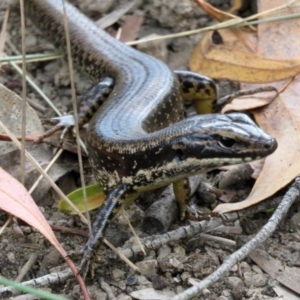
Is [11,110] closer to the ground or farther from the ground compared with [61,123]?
farther from the ground

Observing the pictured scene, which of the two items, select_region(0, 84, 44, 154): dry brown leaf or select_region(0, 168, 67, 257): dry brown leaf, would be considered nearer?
select_region(0, 168, 67, 257): dry brown leaf

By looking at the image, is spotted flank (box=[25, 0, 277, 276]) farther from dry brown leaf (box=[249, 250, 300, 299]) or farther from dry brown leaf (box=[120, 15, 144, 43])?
dry brown leaf (box=[249, 250, 300, 299])

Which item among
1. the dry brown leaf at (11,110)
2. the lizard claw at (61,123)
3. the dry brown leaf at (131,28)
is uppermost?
the dry brown leaf at (11,110)

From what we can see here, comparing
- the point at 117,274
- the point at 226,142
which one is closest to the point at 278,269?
the point at 226,142

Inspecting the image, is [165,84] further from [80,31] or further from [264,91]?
[80,31]

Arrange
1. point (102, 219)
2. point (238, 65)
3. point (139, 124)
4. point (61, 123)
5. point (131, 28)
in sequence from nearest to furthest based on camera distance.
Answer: point (102, 219) → point (139, 124) → point (61, 123) → point (238, 65) → point (131, 28)

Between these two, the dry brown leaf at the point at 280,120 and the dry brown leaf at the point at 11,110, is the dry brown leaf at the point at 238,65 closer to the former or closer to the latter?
the dry brown leaf at the point at 280,120

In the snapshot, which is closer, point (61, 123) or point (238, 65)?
point (61, 123)

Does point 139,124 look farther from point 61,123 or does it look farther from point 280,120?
point 280,120

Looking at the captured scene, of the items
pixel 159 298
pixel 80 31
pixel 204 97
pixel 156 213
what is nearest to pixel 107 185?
pixel 156 213

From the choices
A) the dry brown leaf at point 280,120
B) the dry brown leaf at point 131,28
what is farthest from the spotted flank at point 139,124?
the dry brown leaf at point 280,120

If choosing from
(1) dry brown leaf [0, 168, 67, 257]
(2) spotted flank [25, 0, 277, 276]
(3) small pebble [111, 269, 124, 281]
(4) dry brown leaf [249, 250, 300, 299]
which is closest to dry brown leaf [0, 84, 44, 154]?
(2) spotted flank [25, 0, 277, 276]
